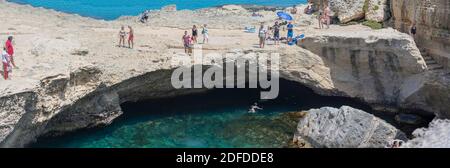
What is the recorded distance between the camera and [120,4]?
66.1m

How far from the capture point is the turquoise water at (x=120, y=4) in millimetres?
59200

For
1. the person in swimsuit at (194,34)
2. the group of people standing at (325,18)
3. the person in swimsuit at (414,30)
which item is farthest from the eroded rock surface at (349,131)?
the group of people standing at (325,18)

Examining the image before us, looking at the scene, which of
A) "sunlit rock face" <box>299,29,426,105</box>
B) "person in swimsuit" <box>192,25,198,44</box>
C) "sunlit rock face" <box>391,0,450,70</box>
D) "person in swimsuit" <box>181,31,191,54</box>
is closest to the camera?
"sunlit rock face" <box>391,0,450,70</box>

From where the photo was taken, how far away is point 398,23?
29844 millimetres

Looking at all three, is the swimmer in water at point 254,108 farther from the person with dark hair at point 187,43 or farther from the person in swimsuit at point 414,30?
the person in swimsuit at point 414,30

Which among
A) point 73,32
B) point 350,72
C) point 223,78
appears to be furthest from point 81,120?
point 350,72

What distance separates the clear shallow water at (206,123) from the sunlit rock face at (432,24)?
4.55 m

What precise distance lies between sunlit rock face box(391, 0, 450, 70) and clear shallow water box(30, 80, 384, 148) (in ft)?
14.9

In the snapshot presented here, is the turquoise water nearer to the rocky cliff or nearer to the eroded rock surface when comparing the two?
the rocky cliff

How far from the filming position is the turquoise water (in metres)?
59.2

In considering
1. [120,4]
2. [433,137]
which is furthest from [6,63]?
[120,4]

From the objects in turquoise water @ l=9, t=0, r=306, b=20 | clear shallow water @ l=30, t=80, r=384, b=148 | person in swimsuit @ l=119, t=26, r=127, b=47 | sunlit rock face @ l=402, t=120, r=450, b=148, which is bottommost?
clear shallow water @ l=30, t=80, r=384, b=148

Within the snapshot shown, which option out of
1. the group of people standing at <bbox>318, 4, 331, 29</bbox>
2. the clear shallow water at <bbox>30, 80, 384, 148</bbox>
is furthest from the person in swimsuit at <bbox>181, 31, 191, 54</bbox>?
the group of people standing at <bbox>318, 4, 331, 29</bbox>
